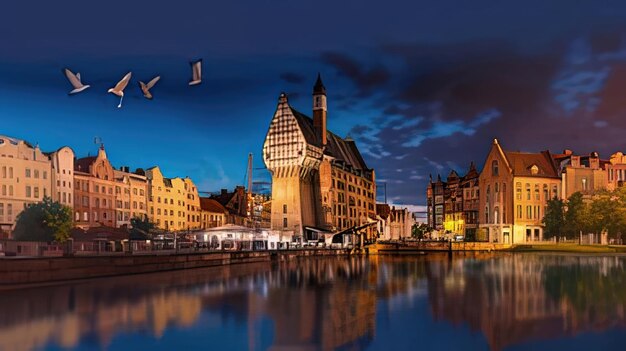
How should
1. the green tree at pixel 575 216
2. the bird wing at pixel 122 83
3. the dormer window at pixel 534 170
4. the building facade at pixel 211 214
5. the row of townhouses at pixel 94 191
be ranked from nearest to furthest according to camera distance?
the bird wing at pixel 122 83 → the row of townhouses at pixel 94 191 → the green tree at pixel 575 216 → the dormer window at pixel 534 170 → the building facade at pixel 211 214

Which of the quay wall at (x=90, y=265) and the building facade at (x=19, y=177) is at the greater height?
the building facade at (x=19, y=177)

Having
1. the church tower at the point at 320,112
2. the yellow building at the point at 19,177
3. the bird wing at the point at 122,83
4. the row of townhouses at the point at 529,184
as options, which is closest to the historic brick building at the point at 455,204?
the row of townhouses at the point at 529,184

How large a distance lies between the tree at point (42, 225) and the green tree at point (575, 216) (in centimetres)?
7468

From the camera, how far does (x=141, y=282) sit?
149 ft

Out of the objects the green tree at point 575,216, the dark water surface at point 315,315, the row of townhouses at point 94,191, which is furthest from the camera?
the green tree at point 575,216

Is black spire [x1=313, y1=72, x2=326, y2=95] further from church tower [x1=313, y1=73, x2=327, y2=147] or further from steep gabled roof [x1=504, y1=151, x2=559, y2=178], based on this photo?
steep gabled roof [x1=504, y1=151, x2=559, y2=178]

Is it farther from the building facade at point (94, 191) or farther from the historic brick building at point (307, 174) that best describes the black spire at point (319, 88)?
the building facade at point (94, 191)

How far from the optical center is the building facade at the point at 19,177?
240ft

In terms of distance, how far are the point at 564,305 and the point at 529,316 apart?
5.37 metres

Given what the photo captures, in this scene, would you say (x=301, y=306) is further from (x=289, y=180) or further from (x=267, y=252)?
(x=289, y=180)

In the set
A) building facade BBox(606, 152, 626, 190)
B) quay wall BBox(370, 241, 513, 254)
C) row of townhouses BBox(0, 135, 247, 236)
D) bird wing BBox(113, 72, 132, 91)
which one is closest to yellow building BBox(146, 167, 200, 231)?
row of townhouses BBox(0, 135, 247, 236)

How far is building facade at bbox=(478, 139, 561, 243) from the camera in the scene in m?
116

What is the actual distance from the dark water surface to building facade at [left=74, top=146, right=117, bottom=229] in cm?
4522

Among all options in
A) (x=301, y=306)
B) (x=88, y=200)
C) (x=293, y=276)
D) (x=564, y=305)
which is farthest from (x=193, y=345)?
(x=88, y=200)
